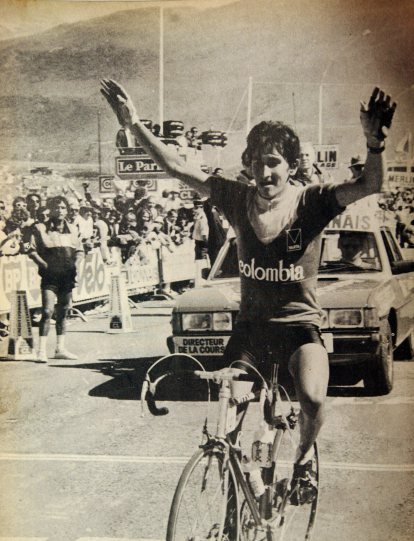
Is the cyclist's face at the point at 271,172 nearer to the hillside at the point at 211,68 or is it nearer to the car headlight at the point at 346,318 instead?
the hillside at the point at 211,68

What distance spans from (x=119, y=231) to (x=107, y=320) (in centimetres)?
66

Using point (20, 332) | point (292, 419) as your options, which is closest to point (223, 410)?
point (292, 419)

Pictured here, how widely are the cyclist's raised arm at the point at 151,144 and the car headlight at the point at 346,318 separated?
1.17m

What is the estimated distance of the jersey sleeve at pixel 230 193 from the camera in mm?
3668

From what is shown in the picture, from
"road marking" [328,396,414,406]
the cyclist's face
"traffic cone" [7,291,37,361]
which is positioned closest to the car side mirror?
"road marking" [328,396,414,406]

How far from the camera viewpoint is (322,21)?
12.5 feet

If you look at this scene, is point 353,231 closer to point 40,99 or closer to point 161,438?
point 161,438

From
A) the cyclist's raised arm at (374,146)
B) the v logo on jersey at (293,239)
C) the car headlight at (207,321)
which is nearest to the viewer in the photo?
the cyclist's raised arm at (374,146)

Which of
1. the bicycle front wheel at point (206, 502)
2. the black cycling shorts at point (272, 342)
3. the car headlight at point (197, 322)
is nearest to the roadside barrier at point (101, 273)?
the car headlight at point (197, 322)

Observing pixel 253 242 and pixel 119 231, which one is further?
pixel 119 231

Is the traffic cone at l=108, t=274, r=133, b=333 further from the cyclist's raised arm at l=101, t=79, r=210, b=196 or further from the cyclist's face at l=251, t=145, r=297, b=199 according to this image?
the cyclist's face at l=251, t=145, r=297, b=199

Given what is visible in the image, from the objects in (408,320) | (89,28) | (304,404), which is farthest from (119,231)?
(408,320)

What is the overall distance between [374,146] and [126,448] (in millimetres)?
2511

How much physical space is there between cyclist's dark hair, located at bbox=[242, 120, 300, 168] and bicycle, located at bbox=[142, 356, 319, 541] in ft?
4.52
